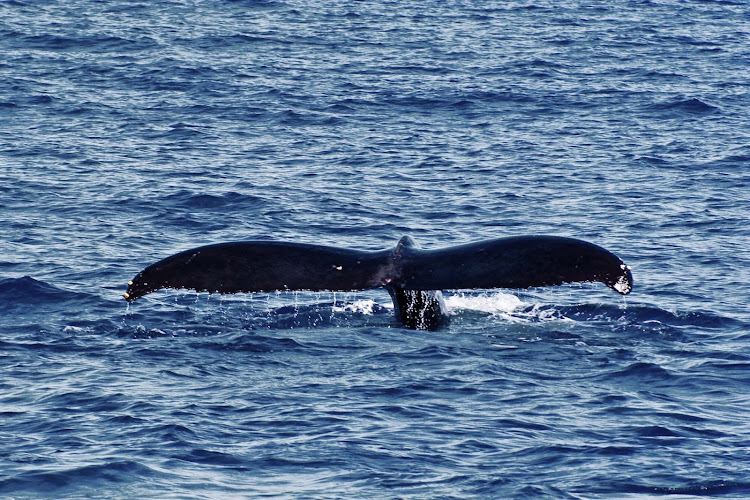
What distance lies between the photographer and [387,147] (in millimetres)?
27281

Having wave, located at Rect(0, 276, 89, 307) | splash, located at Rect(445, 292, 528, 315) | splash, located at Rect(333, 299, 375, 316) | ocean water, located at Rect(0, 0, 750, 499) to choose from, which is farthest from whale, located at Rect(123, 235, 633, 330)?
wave, located at Rect(0, 276, 89, 307)

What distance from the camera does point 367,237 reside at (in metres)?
21.0

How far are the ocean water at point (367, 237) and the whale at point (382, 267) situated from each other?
89 cm

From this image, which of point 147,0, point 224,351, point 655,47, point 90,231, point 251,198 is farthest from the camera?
A: point 147,0

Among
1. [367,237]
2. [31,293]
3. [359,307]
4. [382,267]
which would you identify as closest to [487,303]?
[359,307]

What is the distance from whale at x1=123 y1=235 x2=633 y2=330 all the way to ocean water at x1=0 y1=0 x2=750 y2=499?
892 mm

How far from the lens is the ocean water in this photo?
11.9 m

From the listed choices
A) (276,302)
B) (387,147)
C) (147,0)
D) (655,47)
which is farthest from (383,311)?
(147,0)

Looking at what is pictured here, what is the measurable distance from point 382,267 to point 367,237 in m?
6.88

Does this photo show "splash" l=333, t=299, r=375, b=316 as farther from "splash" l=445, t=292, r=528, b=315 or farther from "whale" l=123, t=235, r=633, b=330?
"whale" l=123, t=235, r=633, b=330

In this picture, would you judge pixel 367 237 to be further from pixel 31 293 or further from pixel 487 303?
pixel 31 293

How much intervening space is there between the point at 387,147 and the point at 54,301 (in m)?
11.1

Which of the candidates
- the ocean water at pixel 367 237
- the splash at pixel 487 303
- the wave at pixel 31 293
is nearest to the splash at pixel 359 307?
the ocean water at pixel 367 237

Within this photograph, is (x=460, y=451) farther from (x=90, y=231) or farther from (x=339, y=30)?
(x=339, y=30)
